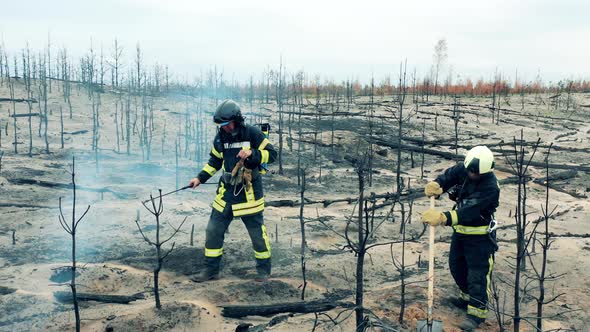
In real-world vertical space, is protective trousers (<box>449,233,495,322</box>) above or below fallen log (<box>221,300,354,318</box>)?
above

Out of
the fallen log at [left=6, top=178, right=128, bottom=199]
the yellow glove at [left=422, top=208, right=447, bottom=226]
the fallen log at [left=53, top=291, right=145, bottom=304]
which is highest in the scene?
the yellow glove at [left=422, top=208, right=447, bottom=226]

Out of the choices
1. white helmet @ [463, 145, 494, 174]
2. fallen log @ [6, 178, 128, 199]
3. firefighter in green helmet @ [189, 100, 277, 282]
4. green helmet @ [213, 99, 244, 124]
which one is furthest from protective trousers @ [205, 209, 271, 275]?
fallen log @ [6, 178, 128, 199]

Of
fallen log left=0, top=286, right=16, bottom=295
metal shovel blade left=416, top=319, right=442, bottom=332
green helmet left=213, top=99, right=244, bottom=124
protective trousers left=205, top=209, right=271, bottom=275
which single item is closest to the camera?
metal shovel blade left=416, top=319, right=442, bottom=332

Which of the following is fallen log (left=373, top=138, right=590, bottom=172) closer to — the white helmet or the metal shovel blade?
the white helmet

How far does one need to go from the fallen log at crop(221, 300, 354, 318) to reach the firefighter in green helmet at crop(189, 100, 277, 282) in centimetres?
79

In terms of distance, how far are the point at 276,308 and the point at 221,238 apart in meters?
1.17

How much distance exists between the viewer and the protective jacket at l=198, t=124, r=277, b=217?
17.0 ft

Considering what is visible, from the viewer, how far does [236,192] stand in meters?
5.17

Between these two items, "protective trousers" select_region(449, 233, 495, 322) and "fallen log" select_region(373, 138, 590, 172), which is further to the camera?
"fallen log" select_region(373, 138, 590, 172)

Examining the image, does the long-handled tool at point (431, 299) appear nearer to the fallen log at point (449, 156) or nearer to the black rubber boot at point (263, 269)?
the black rubber boot at point (263, 269)

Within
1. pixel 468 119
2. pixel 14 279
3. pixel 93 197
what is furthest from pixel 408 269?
pixel 468 119

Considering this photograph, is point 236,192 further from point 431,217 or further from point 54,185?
point 54,185

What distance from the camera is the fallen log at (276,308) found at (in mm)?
4414

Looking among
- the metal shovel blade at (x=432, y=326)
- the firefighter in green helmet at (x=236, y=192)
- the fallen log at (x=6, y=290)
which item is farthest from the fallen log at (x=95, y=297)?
the metal shovel blade at (x=432, y=326)
